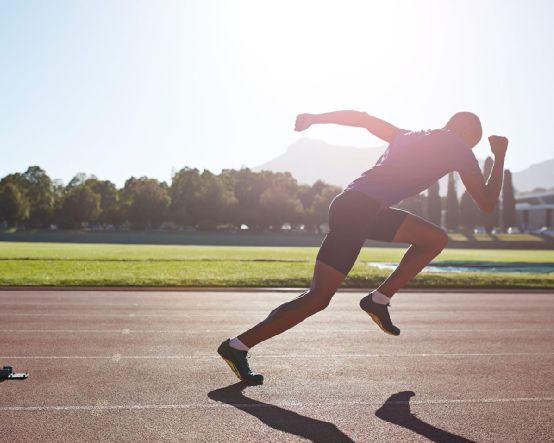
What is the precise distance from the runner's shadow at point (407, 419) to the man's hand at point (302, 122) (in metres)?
2.14

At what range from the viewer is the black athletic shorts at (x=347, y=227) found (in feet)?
13.9

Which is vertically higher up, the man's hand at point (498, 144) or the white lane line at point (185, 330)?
the man's hand at point (498, 144)

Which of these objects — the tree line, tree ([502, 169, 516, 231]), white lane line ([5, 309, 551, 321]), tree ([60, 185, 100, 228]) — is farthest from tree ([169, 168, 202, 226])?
white lane line ([5, 309, 551, 321])

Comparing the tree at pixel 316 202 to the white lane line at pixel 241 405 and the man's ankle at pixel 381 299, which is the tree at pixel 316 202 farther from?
the white lane line at pixel 241 405

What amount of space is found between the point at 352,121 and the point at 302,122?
38 centimetres

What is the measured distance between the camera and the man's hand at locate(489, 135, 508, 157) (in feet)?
14.8

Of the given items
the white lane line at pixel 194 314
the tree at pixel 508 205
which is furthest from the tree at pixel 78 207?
the white lane line at pixel 194 314

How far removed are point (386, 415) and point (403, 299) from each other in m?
8.57

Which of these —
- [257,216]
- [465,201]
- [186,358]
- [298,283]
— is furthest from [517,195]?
[186,358]

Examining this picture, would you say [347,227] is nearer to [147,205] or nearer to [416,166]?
[416,166]

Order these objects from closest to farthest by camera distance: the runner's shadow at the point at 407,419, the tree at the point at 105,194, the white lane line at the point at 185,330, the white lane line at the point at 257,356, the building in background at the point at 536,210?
the runner's shadow at the point at 407,419 < the white lane line at the point at 257,356 < the white lane line at the point at 185,330 < the tree at the point at 105,194 < the building in background at the point at 536,210

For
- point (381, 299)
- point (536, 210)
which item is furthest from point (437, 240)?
point (536, 210)

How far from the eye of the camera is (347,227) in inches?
168

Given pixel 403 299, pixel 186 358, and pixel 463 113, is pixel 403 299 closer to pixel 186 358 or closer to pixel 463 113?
pixel 186 358
